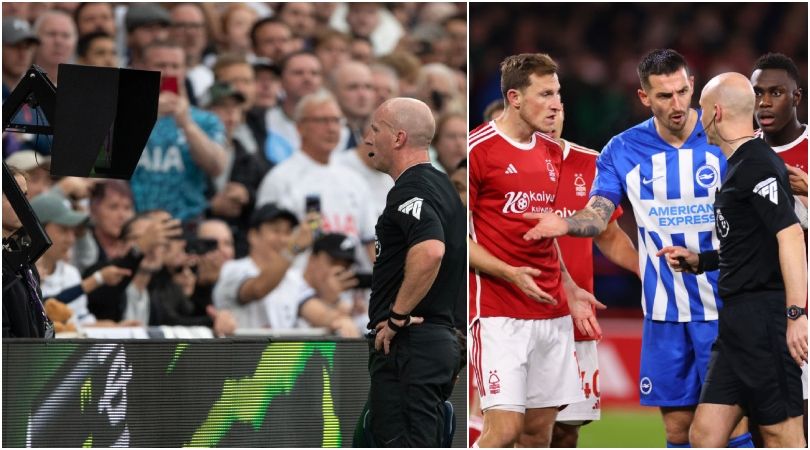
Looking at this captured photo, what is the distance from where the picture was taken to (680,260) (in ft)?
17.6

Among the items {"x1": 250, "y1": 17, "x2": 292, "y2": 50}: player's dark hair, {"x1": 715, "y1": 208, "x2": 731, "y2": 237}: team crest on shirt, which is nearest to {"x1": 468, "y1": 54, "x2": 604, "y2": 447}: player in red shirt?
{"x1": 715, "y1": 208, "x2": 731, "y2": 237}: team crest on shirt

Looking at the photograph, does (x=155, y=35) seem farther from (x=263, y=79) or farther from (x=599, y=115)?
(x=599, y=115)

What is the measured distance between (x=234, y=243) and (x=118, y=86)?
175 inches

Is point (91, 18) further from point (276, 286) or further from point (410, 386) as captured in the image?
point (410, 386)

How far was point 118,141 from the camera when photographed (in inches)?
207

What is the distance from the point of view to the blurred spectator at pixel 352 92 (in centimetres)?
1046

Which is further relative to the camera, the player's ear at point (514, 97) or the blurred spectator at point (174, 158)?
the blurred spectator at point (174, 158)

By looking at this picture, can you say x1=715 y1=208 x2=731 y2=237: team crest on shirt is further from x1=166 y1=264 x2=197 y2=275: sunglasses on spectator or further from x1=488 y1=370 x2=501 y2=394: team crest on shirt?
x1=166 y1=264 x2=197 y2=275: sunglasses on spectator

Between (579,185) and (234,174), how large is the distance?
177 inches

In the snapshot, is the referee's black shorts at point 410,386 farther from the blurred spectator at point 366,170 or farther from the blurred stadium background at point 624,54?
the blurred spectator at point 366,170

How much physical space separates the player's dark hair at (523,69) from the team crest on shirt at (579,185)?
0.57m

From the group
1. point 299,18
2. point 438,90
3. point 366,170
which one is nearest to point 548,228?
point 366,170

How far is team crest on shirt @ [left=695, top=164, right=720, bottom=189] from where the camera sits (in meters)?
5.37

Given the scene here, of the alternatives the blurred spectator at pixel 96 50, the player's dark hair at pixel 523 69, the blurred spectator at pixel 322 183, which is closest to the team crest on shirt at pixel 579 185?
the player's dark hair at pixel 523 69
